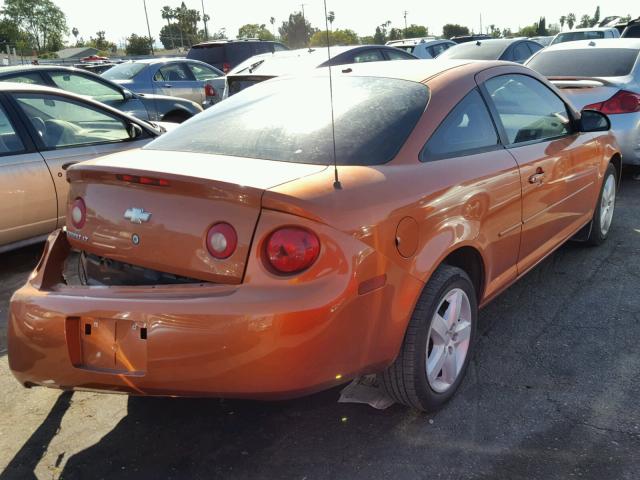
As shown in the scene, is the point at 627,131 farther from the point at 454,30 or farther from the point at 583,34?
the point at 454,30

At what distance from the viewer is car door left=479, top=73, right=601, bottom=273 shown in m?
3.57

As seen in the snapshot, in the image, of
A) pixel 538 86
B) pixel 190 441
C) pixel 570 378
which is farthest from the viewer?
pixel 538 86

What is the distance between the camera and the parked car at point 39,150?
4.99 metres

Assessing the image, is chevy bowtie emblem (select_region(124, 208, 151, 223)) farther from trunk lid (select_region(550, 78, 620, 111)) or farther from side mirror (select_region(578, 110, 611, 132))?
trunk lid (select_region(550, 78, 620, 111))

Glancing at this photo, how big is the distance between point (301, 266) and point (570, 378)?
1674 mm

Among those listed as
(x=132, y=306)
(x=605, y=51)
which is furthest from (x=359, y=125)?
(x=605, y=51)

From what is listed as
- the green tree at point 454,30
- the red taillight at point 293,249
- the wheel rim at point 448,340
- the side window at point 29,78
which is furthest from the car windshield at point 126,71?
the green tree at point 454,30

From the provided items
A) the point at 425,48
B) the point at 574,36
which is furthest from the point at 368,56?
the point at 574,36

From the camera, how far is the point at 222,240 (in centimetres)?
240

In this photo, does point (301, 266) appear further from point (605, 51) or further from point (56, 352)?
point (605, 51)

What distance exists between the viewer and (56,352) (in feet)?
8.45

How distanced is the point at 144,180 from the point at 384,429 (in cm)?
147

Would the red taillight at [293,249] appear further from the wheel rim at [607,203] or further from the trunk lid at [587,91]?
the trunk lid at [587,91]

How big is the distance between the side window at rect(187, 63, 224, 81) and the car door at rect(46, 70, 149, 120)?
4055 mm
